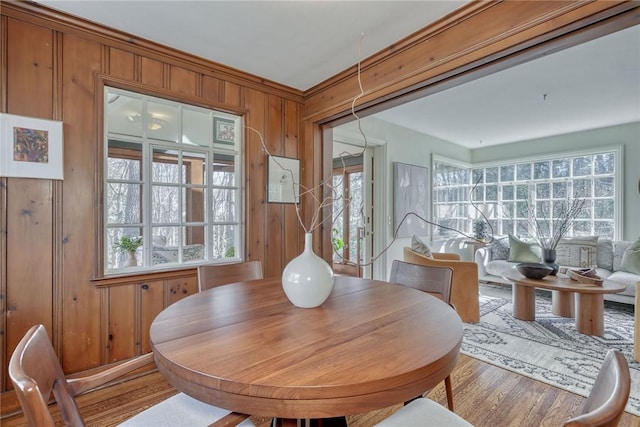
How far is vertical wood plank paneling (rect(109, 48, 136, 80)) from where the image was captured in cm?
210

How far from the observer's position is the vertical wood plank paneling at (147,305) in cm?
221

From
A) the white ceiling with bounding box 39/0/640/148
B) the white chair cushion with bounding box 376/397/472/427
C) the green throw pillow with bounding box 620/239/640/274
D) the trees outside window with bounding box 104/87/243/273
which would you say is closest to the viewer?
the white chair cushion with bounding box 376/397/472/427

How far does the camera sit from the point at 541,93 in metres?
3.22

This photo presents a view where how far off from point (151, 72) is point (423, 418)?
271 cm

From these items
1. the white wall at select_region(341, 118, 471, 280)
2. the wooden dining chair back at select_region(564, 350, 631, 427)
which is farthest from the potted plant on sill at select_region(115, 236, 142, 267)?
the white wall at select_region(341, 118, 471, 280)

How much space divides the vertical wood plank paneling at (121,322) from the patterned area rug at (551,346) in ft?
8.67

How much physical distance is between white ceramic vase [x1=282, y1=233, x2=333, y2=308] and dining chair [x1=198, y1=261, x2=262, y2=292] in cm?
78

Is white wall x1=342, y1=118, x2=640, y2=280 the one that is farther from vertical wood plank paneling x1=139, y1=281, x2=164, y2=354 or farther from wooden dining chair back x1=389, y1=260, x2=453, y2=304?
vertical wood plank paneling x1=139, y1=281, x2=164, y2=354

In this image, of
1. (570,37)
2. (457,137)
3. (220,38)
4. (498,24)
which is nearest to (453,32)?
(498,24)

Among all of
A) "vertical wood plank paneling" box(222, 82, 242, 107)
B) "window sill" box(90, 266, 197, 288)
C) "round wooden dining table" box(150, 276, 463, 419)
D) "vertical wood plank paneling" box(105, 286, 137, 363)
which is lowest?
"vertical wood plank paneling" box(105, 286, 137, 363)

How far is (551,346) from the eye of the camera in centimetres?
261

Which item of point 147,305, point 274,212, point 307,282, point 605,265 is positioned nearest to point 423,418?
point 307,282

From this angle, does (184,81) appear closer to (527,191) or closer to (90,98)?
(90,98)

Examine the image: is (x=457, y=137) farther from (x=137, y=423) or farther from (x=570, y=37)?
(x=137, y=423)
